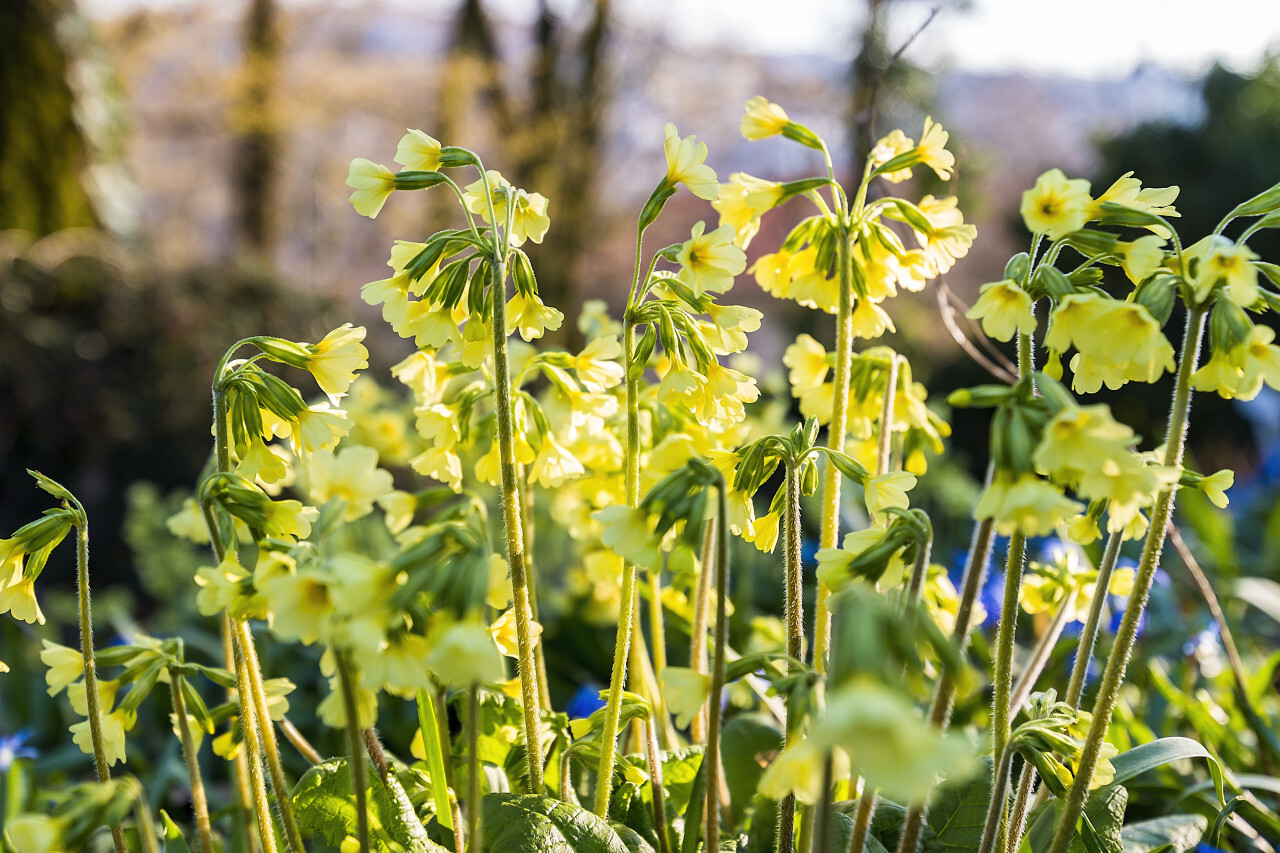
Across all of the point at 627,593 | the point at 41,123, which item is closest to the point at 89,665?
the point at 627,593

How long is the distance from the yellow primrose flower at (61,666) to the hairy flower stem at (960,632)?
3.63 feet

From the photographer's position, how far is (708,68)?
13.4 meters

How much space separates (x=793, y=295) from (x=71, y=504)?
3.45 feet

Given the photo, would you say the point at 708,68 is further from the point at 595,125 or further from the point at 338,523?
the point at 338,523

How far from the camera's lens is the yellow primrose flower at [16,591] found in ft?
3.75

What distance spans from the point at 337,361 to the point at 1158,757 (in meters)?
1.33

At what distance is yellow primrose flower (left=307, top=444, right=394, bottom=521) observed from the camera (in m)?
1.03

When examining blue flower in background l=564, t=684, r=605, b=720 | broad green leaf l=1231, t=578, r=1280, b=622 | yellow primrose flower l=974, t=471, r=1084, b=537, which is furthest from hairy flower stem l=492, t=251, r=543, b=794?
broad green leaf l=1231, t=578, r=1280, b=622

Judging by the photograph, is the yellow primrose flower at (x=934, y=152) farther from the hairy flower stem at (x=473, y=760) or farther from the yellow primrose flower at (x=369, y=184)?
the hairy flower stem at (x=473, y=760)

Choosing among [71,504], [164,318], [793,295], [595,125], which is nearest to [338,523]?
[71,504]

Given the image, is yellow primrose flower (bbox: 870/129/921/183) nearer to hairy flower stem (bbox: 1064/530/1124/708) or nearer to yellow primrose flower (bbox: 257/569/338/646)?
hairy flower stem (bbox: 1064/530/1124/708)

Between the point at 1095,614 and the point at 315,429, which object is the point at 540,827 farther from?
the point at 1095,614

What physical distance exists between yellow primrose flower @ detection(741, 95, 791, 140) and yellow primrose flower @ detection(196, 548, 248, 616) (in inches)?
34.6

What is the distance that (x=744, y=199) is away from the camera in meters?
1.17
